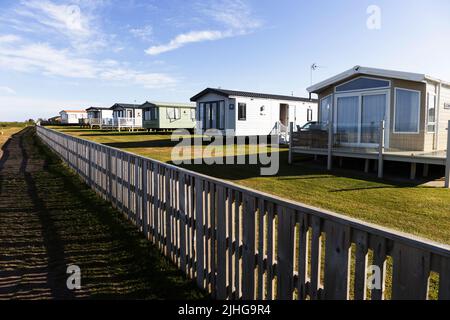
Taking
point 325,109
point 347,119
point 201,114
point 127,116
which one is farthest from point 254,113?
point 127,116

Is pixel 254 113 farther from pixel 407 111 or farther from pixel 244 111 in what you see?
pixel 407 111

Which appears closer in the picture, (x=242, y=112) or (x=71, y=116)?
(x=242, y=112)

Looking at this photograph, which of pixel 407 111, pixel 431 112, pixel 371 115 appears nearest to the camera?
pixel 407 111

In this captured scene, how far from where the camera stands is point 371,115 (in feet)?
42.4

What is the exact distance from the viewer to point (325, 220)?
80.9 inches

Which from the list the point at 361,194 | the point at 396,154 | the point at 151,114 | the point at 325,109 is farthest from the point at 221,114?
the point at 361,194

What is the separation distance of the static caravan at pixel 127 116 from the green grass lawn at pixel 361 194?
30.2 m

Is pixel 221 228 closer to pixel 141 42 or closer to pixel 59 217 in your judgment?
pixel 59 217

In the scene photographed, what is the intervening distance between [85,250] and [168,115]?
1289 inches

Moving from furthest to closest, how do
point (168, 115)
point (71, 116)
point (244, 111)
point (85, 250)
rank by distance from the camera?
point (71, 116)
point (168, 115)
point (244, 111)
point (85, 250)

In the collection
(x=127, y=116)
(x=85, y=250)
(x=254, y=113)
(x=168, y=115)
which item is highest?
(x=127, y=116)

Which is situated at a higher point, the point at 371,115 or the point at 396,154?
the point at 371,115

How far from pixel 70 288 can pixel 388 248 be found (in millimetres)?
3065

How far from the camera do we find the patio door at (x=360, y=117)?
12300 millimetres
